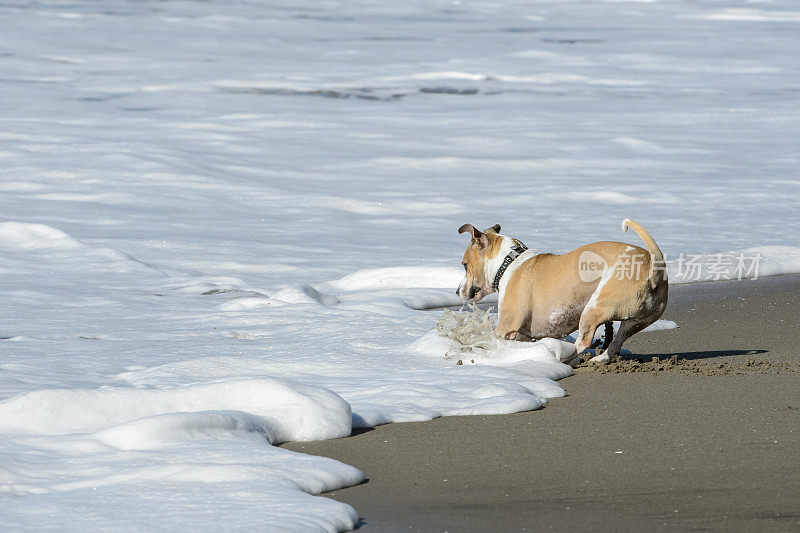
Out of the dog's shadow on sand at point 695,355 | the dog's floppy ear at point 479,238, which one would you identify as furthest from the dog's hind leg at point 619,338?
the dog's floppy ear at point 479,238

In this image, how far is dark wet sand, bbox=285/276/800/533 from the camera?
351cm

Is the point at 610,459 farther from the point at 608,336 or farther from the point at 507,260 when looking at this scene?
the point at 507,260

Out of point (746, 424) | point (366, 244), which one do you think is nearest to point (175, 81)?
point (366, 244)

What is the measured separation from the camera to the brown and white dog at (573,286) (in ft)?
19.0

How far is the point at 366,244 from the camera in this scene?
11.2 meters

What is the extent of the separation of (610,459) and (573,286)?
1986 mm

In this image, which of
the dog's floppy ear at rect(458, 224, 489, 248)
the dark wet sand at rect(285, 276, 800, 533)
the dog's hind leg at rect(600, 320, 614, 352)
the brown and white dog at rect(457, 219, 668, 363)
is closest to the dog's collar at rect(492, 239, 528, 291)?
the brown and white dog at rect(457, 219, 668, 363)

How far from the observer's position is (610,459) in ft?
13.6

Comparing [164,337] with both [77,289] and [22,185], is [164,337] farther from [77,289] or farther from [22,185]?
[22,185]

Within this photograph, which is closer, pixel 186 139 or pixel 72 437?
pixel 72 437

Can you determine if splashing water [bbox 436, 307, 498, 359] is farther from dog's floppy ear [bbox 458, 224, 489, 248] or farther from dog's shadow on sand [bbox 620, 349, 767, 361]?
dog's shadow on sand [bbox 620, 349, 767, 361]

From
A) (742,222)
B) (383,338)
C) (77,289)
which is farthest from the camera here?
(742,222)

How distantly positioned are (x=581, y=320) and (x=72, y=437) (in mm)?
2837

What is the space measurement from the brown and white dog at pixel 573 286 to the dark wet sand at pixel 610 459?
1.04 ft
